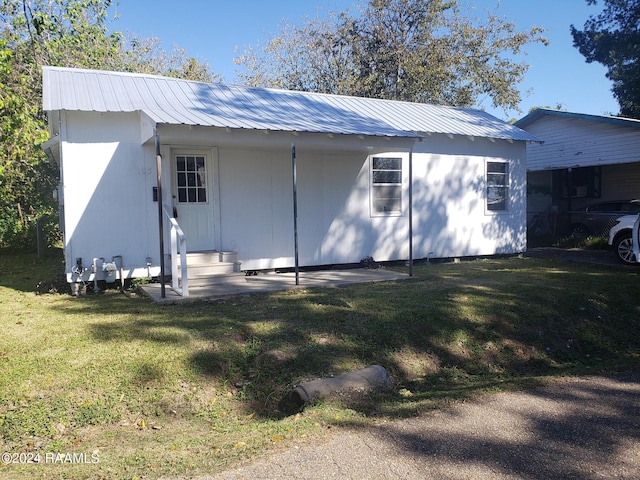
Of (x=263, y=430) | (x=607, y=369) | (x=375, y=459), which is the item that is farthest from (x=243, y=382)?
(x=607, y=369)

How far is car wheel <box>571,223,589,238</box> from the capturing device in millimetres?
16734

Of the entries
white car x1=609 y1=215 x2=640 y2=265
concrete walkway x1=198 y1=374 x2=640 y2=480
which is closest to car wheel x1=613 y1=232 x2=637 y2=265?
white car x1=609 y1=215 x2=640 y2=265

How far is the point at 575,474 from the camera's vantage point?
3.17 metres

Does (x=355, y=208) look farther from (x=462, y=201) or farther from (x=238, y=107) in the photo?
(x=238, y=107)

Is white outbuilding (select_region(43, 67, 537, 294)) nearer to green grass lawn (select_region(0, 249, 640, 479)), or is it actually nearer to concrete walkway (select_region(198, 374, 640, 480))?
green grass lawn (select_region(0, 249, 640, 479))

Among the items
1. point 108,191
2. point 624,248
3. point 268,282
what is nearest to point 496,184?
point 624,248

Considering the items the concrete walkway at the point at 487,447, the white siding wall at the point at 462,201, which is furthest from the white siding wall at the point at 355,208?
the concrete walkway at the point at 487,447

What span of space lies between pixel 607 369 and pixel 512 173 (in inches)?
334

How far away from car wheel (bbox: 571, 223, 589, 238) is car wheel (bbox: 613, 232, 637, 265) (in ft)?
15.5

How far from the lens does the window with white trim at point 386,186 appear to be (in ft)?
37.4

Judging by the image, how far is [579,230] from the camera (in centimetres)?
1702

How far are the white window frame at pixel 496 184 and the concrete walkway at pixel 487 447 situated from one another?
8963 mm

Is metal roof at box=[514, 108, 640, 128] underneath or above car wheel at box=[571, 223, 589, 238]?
above

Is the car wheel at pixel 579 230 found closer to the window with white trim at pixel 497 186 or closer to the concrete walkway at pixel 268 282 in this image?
the window with white trim at pixel 497 186
